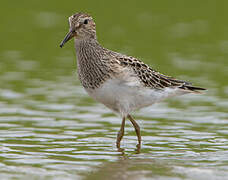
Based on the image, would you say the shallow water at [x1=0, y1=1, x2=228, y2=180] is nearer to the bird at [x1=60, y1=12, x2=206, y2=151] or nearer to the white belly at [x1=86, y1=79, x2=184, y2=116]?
the white belly at [x1=86, y1=79, x2=184, y2=116]

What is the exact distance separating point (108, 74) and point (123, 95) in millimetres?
543

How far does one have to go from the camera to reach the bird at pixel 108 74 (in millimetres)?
12828

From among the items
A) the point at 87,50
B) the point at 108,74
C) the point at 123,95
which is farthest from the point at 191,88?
the point at 87,50

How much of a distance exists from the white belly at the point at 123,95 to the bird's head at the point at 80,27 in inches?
44.9

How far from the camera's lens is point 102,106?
17219mm

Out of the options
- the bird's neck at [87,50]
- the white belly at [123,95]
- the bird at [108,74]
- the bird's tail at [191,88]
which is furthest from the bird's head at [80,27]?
the bird's tail at [191,88]

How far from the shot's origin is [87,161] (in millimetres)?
11977

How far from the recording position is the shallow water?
11.7 meters

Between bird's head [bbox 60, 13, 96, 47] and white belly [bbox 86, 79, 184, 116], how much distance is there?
114 centimetres

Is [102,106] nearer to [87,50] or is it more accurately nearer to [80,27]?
A: [87,50]

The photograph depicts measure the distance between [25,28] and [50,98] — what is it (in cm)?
786

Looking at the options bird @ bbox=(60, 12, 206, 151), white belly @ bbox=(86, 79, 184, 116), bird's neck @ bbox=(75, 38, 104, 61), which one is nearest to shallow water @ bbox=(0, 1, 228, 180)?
white belly @ bbox=(86, 79, 184, 116)

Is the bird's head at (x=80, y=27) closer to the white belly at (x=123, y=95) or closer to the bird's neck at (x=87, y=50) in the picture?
the bird's neck at (x=87, y=50)

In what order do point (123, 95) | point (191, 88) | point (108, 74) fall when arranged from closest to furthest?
Result: point (108, 74) < point (123, 95) < point (191, 88)
